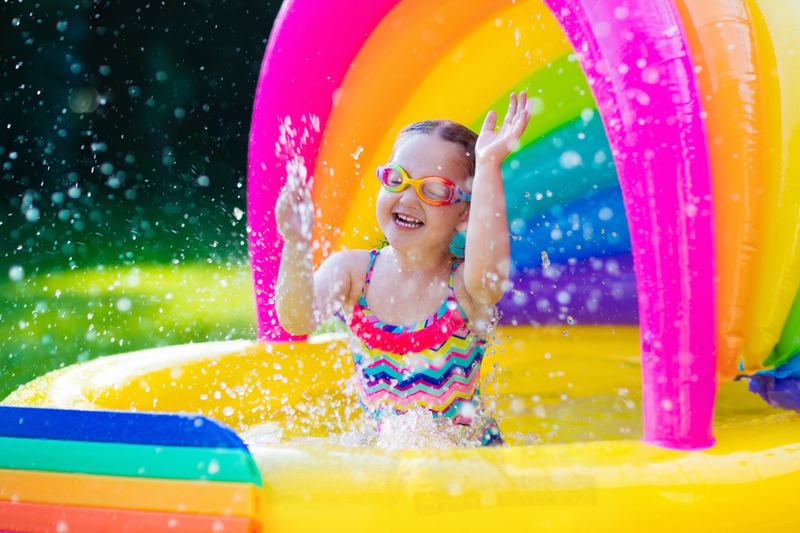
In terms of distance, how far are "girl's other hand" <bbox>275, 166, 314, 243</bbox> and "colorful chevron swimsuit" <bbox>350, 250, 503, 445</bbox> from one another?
1.37 feet

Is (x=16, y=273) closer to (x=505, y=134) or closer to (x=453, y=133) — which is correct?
(x=453, y=133)

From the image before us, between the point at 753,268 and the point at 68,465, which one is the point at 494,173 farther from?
the point at 68,465

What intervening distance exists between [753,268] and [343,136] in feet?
4.97

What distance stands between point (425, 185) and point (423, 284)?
30 cm

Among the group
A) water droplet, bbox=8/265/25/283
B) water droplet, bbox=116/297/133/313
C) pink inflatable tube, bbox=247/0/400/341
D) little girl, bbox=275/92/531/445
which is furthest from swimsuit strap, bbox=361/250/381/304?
water droplet, bbox=8/265/25/283

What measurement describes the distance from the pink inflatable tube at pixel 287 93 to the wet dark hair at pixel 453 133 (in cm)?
73

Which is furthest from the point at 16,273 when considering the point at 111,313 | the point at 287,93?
the point at 287,93

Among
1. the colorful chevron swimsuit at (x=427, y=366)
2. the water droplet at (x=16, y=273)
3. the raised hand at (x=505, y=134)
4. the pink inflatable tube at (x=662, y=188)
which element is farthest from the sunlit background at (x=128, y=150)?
the pink inflatable tube at (x=662, y=188)

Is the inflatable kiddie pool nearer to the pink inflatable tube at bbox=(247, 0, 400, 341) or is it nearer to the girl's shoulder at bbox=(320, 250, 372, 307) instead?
the girl's shoulder at bbox=(320, 250, 372, 307)

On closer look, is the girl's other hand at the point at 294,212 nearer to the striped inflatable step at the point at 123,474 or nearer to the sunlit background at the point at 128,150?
the striped inflatable step at the point at 123,474

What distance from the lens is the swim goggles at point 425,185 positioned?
5.80ft

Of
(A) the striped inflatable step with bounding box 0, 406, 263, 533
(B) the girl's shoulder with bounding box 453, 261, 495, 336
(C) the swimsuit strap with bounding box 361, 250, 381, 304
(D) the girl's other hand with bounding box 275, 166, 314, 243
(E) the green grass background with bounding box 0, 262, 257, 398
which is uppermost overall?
(D) the girl's other hand with bounding box 275, 166, 314, 243

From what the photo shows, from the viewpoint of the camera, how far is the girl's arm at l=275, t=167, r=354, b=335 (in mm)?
1581

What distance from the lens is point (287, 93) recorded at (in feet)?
8.20
